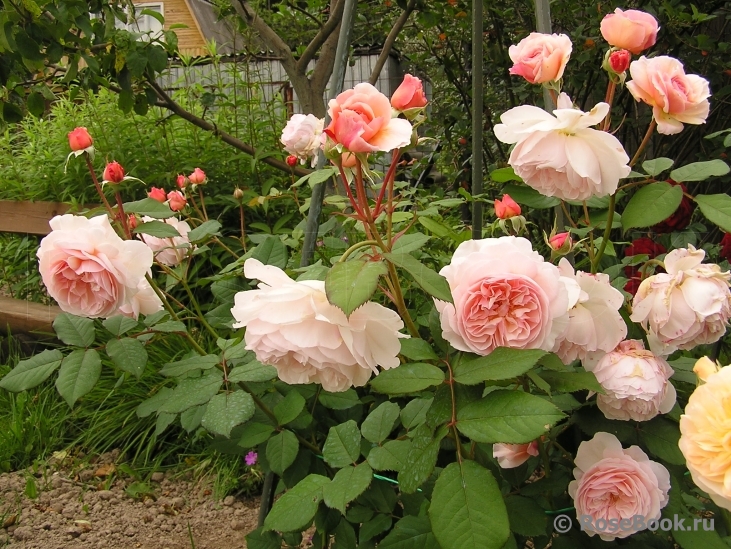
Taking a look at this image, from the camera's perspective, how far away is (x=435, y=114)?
3031 millimetres

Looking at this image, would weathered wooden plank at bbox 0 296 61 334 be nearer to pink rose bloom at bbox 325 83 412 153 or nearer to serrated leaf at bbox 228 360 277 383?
serrated leaf at bbox 228 360 277 383

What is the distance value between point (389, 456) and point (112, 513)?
133 centimetres

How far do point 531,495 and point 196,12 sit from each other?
6.55 metres

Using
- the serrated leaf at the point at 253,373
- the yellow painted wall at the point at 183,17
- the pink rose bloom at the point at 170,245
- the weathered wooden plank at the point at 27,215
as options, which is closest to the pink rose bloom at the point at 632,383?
the serrated leaf at the point at 253,373

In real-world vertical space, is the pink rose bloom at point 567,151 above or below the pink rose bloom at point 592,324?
above

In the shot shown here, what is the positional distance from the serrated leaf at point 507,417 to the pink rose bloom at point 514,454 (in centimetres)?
21

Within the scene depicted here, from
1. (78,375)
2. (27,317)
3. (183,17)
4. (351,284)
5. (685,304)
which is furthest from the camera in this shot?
(183,17)

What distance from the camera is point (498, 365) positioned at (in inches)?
20.0

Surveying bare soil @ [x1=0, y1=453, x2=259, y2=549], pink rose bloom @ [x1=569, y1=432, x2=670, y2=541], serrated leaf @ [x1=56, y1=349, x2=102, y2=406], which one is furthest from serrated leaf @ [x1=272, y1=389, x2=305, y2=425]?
bare soil @ [x1=0, y1=453, x2=259, y2=549]

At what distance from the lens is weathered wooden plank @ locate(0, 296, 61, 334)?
8.34ft

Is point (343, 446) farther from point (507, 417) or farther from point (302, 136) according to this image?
point (302, 136)

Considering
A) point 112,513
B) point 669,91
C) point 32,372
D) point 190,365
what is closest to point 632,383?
point 669,91

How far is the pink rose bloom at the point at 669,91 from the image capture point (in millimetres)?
621

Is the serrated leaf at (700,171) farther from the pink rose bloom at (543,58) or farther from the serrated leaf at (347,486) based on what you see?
the serrated leaf at (347,486)
